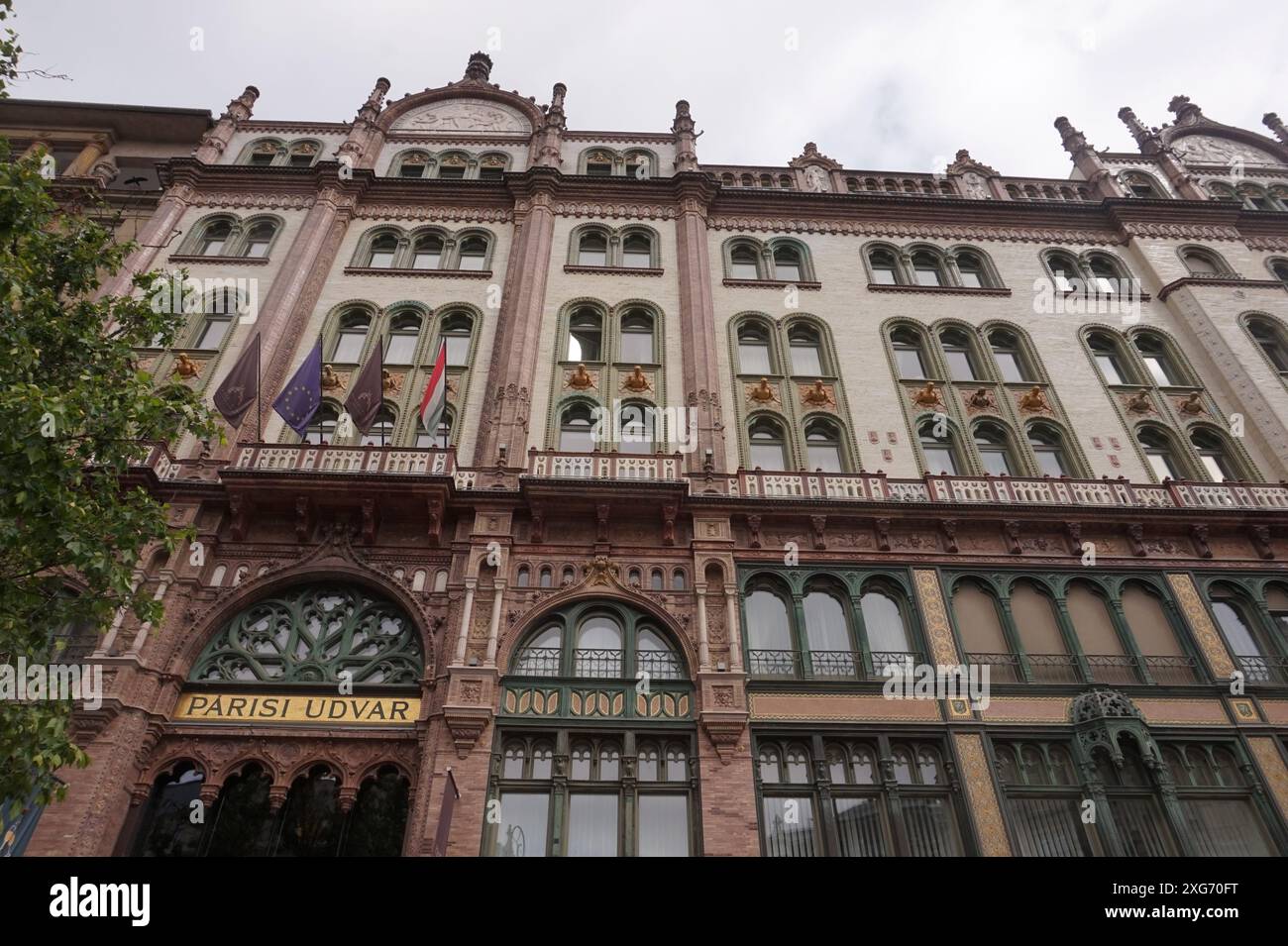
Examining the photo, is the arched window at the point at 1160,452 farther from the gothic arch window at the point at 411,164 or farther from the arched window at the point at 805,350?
the gothic arch window at the point at 411,164

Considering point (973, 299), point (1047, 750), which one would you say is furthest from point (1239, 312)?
point (1047, 750)

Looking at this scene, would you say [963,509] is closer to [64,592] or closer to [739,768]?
[739,768]

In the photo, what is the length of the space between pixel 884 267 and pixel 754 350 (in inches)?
284

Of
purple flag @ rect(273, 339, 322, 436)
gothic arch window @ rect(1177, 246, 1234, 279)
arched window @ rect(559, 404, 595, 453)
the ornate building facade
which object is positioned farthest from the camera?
gothic arch window @ rect(1177, 246, 1234, 279)

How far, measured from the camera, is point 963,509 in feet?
64.5

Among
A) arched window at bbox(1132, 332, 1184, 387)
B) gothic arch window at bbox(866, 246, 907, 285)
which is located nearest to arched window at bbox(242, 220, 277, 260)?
gothic arch window at bbox(866, 246, 907, 285)

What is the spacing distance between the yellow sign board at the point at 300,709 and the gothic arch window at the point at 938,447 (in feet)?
49.8

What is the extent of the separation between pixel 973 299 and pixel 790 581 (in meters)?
14.7

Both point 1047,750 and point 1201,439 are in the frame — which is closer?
point 1047,750

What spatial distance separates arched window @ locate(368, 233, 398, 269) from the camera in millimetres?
28062

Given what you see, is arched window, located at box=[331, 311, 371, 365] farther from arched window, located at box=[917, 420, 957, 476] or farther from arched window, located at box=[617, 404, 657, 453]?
arched window, located at box=[917, 420, 957, 476]

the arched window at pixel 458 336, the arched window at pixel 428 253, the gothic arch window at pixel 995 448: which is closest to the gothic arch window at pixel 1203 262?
the gothic arch window at pixel 995 448

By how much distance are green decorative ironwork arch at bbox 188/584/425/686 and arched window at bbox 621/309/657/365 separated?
35.4 feet

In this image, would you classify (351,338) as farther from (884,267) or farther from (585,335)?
(884,267)
